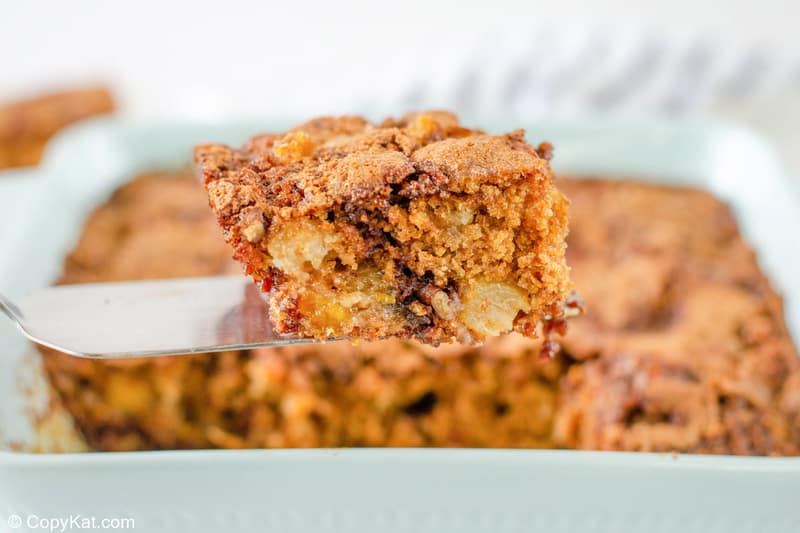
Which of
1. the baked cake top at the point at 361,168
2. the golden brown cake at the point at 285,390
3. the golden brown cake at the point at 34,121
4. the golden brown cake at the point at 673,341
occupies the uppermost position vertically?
the baked cake top at the point at 361,168

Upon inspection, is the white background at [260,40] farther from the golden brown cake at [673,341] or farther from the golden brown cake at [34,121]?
the golden brown cake at [673,341]

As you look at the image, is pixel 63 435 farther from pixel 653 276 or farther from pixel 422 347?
pixel 653 276

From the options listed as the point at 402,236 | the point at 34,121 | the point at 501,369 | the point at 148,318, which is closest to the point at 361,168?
the point at 402,236

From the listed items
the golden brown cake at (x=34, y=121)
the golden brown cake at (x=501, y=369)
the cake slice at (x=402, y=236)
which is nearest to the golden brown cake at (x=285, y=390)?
the golden brown cake at (x=501, y=369)

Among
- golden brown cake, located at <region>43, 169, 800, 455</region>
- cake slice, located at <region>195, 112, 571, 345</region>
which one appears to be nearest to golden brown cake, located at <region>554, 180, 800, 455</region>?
golden brown cake, located at <region>43, 169, 800, 455</region>

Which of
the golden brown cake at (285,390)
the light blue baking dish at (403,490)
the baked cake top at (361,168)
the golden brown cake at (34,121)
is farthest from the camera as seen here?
the golden brown cake at (34,121)

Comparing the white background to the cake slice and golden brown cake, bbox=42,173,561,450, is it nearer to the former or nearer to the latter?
golden brown cake, bbox=42,173,561,450
